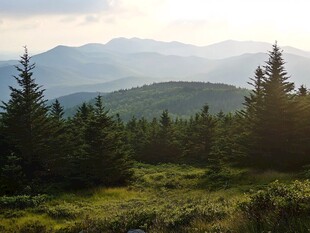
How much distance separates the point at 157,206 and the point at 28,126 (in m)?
19.3

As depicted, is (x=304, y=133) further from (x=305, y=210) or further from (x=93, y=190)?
(x=305, y=210)

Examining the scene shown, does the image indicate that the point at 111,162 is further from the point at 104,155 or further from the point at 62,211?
the point at 62,211

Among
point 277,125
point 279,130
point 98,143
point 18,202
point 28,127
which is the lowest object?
point 18,202

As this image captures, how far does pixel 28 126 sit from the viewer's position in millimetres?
32750

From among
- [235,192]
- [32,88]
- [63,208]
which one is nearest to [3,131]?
[32,88]

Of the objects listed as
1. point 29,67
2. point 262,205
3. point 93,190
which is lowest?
point 93,190

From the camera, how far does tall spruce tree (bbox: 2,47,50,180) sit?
32438mm

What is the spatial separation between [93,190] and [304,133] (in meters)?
18.5

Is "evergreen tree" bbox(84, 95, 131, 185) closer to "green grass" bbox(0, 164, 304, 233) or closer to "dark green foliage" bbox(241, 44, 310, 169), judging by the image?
"green grass" bbox(0, 164, 304, 233)

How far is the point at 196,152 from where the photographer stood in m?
48.2

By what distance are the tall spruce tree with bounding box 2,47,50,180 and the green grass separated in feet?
23.4

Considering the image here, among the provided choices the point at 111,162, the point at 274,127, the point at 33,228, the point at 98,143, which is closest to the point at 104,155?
the point at 111,162

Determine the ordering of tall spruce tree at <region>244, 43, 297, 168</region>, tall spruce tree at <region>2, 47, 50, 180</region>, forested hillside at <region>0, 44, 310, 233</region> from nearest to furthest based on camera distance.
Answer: forested hillside at <region>0, 44, 310, 233</region> → tall spruce tree at <region>244, 43, 297, 168</region> → tall spruce tree at <region>2, 47, 50, 180</region>

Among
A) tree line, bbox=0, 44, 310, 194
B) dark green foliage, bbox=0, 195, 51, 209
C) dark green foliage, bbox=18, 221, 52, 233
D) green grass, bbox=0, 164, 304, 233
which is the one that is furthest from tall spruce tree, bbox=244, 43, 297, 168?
dark green foliage, bbox=18, 221, 52, 233
